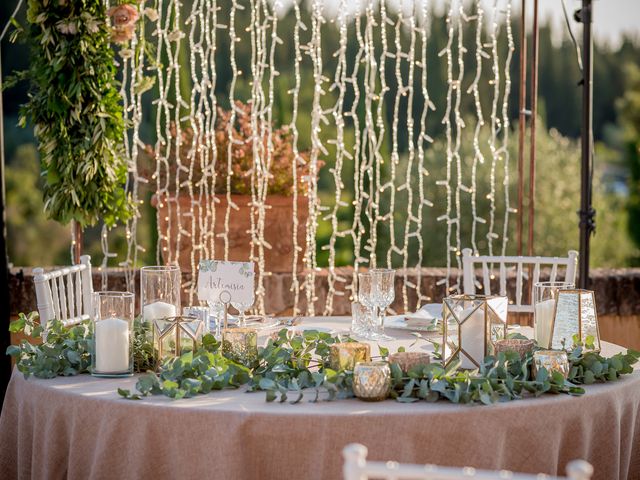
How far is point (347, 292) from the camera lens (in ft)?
14.8

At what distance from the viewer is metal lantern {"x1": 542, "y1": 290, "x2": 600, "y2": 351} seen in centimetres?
221

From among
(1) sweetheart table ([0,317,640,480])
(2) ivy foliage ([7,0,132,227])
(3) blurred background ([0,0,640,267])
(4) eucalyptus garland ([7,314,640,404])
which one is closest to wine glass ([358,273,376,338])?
(4) eucalyptus garland ([7,314,640,404])

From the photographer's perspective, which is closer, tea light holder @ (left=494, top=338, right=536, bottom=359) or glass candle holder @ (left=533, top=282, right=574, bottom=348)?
tea light holder @ (left=494, top=338, right=536, bottom=359)

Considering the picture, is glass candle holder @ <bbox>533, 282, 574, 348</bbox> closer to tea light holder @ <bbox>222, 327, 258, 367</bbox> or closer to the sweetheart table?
the sweetheart table

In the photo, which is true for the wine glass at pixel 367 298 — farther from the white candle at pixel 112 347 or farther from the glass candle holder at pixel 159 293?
the white candle at pixel 112 347

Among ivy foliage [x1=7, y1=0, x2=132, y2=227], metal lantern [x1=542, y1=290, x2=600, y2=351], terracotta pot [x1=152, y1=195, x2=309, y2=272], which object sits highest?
ivy foliage [x1=7, y1=0, x2=132, y2=227]

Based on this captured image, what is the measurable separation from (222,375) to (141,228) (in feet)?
35.2

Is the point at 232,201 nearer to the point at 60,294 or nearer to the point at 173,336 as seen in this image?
the point at 60,294

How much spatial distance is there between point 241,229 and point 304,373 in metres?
2.59

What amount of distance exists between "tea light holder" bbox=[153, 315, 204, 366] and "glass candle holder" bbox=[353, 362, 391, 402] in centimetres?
43

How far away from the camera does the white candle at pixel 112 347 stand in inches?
79.1

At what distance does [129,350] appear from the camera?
2.04 meters

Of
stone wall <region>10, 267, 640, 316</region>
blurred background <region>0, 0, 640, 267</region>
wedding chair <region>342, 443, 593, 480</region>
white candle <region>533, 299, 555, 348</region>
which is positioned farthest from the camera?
blurred background <region>0, 0, 640, 267</region>

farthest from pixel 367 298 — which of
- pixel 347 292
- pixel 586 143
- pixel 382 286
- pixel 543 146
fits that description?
pixel 543 146
